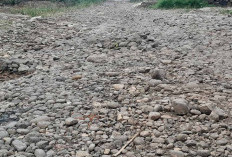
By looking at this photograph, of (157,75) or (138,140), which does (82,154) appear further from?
(157,75)

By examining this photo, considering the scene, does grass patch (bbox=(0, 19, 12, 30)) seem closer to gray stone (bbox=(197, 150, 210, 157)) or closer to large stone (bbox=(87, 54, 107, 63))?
large stone (bbox=(87, 54, 107, 63))

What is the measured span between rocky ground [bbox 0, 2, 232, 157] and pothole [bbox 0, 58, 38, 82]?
2 cm

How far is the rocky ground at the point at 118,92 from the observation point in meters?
3.79

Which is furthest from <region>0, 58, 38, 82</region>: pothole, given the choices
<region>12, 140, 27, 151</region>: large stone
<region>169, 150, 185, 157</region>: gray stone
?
<region>169, 150, 185, 157</region>: gray stone

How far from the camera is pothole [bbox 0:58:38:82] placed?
626cm

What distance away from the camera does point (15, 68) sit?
650 centimetres

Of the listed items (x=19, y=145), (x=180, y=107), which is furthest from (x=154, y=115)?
(x=19, y=145)

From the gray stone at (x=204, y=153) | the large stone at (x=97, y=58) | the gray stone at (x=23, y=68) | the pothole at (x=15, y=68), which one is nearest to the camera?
the gray stone at (x=204, y=153)

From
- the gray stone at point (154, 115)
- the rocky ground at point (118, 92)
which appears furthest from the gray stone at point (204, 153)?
the gray stone at point (154, 115)

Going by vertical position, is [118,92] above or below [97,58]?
below

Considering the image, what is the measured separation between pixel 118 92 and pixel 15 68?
8.55 ft

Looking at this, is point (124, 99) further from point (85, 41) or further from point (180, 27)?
→ point (180, 27)

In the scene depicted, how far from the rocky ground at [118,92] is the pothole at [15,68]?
0.8 inches

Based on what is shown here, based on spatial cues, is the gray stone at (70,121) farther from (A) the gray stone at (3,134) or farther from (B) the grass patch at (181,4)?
(B) the grass patch at (181,4)
